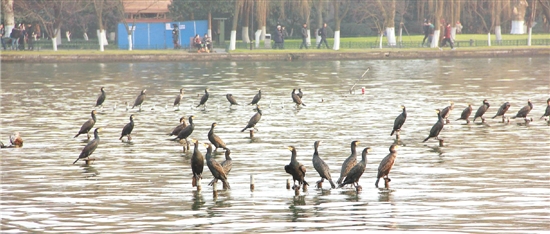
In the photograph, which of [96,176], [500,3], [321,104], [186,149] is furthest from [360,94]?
[500,3]

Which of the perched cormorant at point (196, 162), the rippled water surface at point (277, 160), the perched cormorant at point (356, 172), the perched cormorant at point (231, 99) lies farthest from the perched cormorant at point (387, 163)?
the perched cormorant at point (231, 99)

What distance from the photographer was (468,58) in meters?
50.4

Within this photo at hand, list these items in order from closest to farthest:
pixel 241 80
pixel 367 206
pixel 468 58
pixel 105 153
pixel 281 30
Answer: pixel 367 206
pixel 105 153
pixel 241 80
pixel 468 58
pixel 281 30

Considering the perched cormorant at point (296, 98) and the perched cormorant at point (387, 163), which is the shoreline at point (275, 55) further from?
the perched cormorant at point (387, 163)

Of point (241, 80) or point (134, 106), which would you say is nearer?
point (134, 106)

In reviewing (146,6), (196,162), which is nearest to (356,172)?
(196,162)

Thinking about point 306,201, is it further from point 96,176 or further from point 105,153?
point 105,153

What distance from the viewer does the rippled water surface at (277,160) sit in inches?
538

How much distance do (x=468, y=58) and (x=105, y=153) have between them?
33.2 meters

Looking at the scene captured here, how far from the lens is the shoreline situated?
1967 inches

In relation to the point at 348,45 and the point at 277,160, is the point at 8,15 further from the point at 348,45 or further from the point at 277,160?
the point at 277,160

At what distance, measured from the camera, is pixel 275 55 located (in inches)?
1983

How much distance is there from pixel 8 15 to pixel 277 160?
3844 centimetres

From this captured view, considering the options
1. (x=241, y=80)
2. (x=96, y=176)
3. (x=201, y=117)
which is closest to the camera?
(x=96, y=176)
